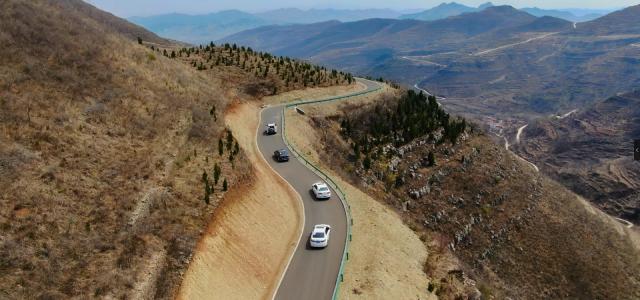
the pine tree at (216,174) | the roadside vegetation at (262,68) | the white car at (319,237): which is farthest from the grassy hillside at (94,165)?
the roadside vegetation at (262,68)

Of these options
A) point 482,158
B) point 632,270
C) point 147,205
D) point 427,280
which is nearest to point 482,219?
point 482,158

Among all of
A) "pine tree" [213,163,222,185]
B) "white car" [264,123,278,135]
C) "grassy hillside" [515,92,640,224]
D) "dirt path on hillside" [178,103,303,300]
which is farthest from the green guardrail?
"grassy hillside" [515,92,640,224]

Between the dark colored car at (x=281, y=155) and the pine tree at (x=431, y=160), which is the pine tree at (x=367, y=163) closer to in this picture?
the pine tree at (x=431, y=160)

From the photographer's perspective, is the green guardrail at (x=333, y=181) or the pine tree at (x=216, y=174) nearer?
the green guardrail at (x=333, y=181)

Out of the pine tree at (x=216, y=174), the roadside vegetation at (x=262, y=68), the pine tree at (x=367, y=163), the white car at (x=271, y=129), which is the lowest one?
the pine tree at (x=367, y=163)

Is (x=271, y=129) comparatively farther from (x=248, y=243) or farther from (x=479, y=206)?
(x=479, y=206)

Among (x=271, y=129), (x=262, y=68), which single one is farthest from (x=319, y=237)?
(x=262, y=68)
